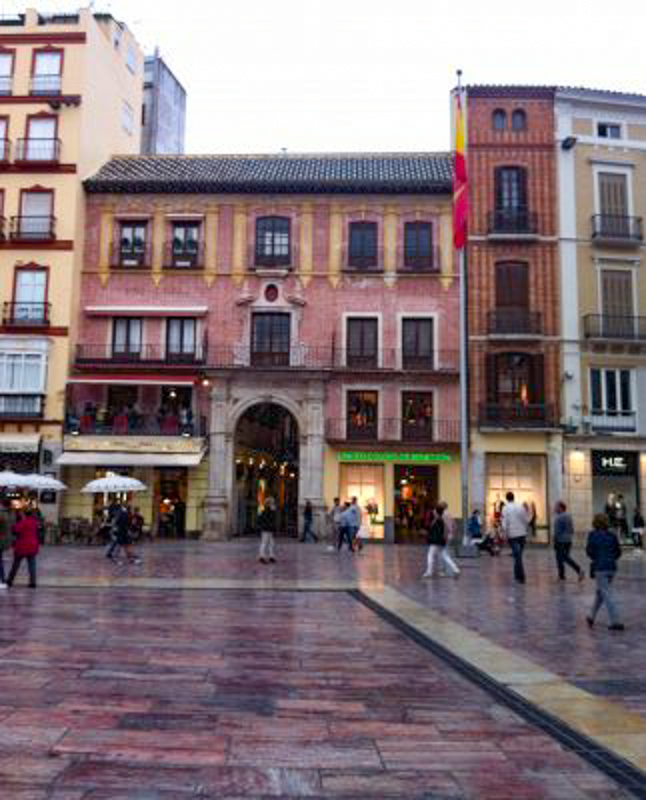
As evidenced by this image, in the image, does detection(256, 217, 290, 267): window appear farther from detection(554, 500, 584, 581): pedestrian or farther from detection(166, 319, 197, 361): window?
detection(554, 500, 584, 581): pedestrian

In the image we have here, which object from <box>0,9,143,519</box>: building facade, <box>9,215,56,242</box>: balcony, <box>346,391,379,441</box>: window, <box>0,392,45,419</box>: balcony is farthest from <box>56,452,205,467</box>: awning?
<box>9,215,56,242</box>: balcony

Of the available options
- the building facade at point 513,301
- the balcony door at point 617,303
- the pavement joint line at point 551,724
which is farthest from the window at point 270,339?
the pavement joint line at point 551,724

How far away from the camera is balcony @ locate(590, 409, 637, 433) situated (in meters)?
30.9

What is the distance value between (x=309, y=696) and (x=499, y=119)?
102 ft

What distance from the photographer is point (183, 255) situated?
3288cm

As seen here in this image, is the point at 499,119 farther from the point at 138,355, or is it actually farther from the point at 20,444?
the point at 20,444

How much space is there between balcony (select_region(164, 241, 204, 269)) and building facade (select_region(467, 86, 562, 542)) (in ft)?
36.9

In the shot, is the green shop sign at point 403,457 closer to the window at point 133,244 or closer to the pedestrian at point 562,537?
the window at point 133,244

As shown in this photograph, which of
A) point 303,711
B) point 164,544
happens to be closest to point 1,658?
point 303,711

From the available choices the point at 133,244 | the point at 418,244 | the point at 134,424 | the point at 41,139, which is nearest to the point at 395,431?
the point at 418,244

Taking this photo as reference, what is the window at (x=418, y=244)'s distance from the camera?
3266cm

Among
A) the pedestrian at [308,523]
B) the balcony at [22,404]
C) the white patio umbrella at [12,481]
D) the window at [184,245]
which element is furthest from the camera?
the window at [184,245]

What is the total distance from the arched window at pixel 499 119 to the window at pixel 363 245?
6542 mm

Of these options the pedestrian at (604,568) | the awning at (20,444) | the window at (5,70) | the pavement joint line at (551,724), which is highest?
the window at (5,70)
